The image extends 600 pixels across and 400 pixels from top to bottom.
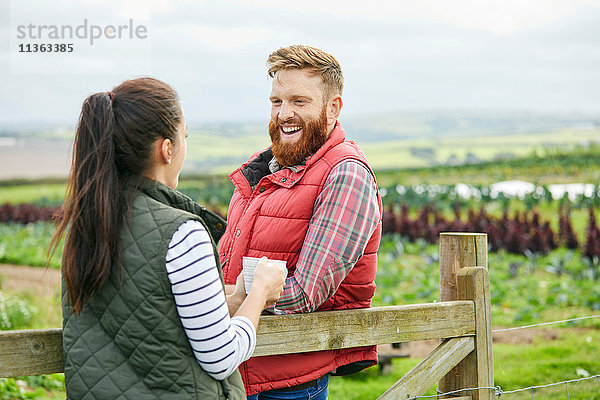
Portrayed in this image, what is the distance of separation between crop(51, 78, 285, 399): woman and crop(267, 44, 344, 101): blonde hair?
748 mm

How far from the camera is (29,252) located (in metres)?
14.3

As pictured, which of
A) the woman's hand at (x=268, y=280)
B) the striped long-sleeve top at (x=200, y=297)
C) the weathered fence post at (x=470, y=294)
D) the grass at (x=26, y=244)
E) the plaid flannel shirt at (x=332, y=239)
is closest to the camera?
the striped long-sleeve top at (x=200, y=297)

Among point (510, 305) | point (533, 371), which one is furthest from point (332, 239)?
point (510, 305)

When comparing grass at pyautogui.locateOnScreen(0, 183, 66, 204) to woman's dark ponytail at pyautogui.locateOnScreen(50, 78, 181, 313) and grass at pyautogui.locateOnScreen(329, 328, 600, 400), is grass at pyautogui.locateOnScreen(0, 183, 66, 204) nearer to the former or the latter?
grass at pyautogui.locateOnScreen(329, 328, 600, 400)

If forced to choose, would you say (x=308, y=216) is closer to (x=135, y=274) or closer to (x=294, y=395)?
(x=294, y=395)

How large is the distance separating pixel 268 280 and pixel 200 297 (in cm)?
30

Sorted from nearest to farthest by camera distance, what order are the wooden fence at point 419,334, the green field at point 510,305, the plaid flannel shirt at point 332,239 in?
the wooden fence at point 419,334
the plaid flannel shirt at point 332,239
the green field at point 510,305

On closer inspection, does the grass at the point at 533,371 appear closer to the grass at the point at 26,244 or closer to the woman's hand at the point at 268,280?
the woman's hand at the point at 268,280

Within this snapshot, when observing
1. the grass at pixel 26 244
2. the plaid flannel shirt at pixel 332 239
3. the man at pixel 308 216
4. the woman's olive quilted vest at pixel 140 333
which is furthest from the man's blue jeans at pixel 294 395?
the grass at pixel 26 244

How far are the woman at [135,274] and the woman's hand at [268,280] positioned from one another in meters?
0.17

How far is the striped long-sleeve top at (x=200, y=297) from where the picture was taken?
1528mm

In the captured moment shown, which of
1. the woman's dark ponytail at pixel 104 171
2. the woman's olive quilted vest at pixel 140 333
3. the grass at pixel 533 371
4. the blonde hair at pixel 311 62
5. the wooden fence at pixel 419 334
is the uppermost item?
the blonde hair at pixel 311 62

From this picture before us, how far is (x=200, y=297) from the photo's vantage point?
154cm

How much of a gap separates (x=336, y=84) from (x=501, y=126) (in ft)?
Result: 330
